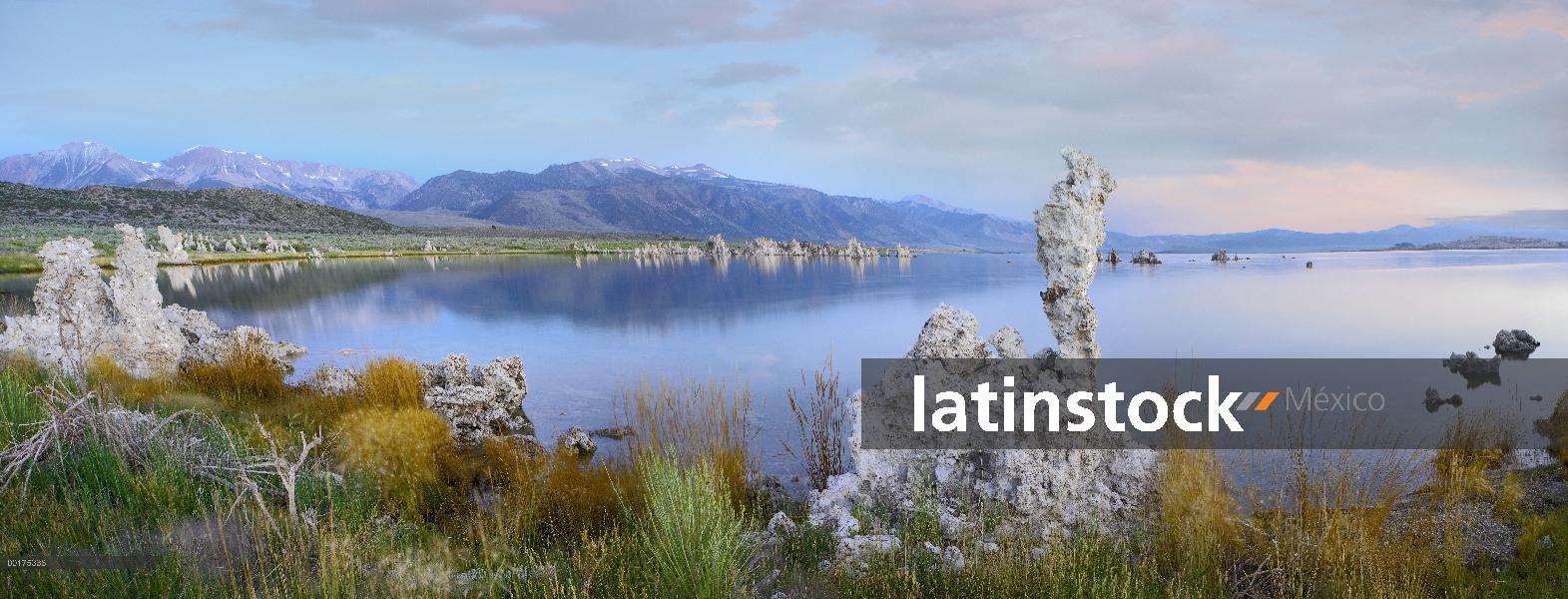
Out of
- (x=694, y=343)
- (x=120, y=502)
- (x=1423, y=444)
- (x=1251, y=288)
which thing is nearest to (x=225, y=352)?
(x=120, y=502)

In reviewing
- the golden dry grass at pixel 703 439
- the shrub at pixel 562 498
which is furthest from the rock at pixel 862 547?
the shrub at pixel 562 498

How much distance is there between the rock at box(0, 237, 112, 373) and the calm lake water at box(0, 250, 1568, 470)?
3.56 metres

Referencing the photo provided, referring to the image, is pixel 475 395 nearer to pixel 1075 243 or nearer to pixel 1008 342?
pixel 1008 342

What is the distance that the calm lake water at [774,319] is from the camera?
1469 centimetres

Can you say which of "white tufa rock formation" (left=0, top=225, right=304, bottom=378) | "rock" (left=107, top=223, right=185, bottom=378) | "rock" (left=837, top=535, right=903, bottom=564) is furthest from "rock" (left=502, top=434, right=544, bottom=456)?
"white tufa rock formation" (left=0, top=225, right=304, bottom=378)

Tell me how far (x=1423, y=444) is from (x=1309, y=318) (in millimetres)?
15456

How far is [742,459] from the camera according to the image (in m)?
6.84

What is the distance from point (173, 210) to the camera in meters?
100

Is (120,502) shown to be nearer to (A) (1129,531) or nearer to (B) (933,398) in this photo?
(B) (933,398)

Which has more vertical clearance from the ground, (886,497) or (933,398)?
(933,398)

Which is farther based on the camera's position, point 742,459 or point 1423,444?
point 1423,444

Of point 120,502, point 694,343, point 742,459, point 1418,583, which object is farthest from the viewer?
point 694,343

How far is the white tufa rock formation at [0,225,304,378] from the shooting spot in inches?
410

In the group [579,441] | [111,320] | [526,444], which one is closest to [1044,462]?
[579,441]
